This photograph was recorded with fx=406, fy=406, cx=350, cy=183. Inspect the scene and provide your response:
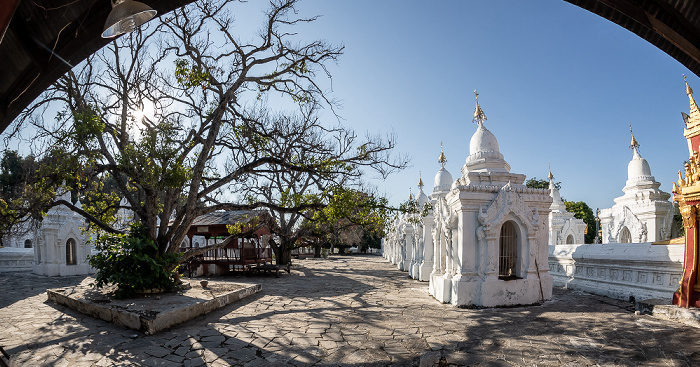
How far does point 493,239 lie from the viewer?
961cm

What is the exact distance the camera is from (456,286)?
9438 millimetres

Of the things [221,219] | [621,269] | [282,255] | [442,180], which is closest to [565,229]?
[442,180]

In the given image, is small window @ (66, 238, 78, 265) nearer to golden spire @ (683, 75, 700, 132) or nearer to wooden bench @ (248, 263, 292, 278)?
wooden bench @ (248, 263, 292, 278)

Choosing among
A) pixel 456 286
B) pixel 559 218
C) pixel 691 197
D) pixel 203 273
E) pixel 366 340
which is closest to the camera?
pixel 366 340

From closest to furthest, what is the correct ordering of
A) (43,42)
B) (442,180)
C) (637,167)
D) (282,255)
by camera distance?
1. (43,42)
2. (442,180)
3. (637,167)
4. (282,255)

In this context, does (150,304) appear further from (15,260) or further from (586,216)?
(586,216)

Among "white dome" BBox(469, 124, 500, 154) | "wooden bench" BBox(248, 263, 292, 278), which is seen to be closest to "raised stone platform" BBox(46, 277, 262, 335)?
"wooden bench" BBox(248, 263, 292, 278)

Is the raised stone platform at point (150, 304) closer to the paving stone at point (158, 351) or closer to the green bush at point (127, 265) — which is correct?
the green bush at point (127, 265)

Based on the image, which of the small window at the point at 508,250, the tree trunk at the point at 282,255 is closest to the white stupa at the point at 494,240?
the small window at the point at 508,250

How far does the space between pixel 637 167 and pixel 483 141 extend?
1092 cm

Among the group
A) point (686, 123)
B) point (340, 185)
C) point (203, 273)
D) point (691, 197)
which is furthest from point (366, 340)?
point (203, 273)

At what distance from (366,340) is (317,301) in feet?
13.8

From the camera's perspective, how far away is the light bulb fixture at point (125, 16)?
306cm

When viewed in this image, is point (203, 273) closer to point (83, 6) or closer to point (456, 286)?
point (456, 286)
